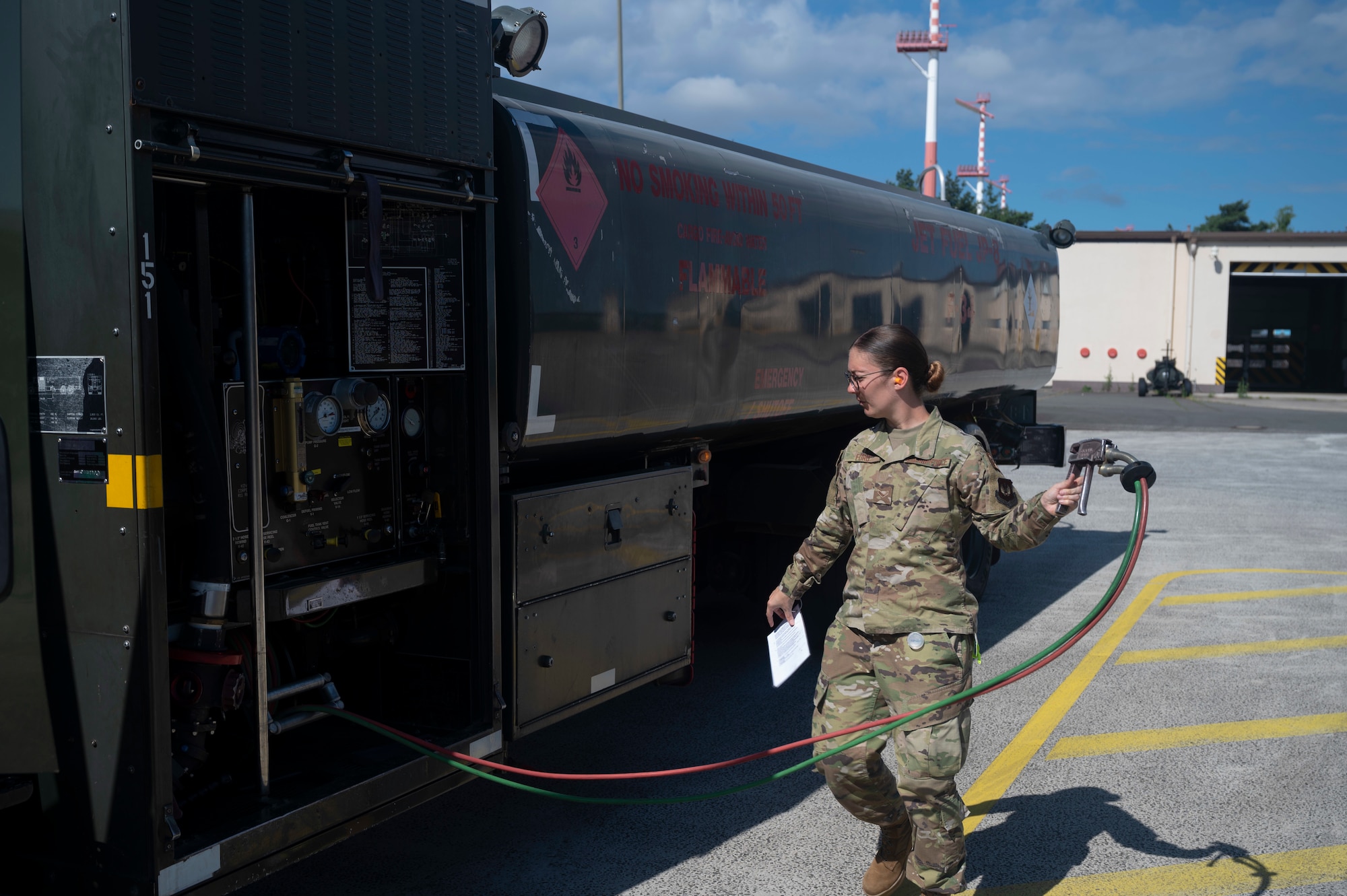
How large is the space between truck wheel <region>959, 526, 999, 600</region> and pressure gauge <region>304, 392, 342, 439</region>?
553cm

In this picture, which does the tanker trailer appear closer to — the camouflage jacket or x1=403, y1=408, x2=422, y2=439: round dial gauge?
x1=403, y1=408, x2=422, y2=439: round dial gauge

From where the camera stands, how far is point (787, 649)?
12.6 ft

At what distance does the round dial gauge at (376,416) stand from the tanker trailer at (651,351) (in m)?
0.41

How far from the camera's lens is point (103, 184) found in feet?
8.78

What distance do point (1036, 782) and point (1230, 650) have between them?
9.96 feet

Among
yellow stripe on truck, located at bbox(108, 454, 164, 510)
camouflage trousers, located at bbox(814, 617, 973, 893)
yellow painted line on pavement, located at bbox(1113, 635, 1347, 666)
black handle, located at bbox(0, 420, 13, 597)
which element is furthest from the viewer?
yellow painted line on pavement, located at bbox(1113, 635, 1347, 666)

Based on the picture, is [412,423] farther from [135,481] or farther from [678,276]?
[678,276]

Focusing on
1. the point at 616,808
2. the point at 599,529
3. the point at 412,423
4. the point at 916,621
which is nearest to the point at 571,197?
the point at 412,423

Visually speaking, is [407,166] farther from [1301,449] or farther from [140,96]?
[1301,449]

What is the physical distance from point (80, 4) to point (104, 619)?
1.49 metres

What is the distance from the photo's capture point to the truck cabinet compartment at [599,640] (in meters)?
3.97

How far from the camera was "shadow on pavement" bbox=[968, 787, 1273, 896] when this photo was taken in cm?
412

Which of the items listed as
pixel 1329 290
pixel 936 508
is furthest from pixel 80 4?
pixel 1329 290

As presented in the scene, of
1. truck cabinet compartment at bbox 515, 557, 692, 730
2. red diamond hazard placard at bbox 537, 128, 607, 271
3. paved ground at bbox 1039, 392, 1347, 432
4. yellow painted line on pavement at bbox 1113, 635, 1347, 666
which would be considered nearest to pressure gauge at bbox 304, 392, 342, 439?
truck cabinet compartment at bbox 515, 557, 692, 730
